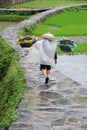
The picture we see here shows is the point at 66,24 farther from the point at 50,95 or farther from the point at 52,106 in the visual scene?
the point at 52,106

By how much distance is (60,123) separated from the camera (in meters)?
6.10

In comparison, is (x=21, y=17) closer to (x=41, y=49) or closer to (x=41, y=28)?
(x=41, y=28)

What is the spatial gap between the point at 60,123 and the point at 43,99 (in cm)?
130

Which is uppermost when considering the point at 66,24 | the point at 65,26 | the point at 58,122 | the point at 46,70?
the point at 58,122

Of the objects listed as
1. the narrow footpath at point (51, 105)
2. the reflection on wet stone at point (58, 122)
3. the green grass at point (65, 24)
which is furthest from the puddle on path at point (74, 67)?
the green grass at point (65, 24)

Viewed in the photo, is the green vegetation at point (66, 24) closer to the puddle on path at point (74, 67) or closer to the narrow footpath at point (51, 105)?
the puddle on path at point (74, 67)

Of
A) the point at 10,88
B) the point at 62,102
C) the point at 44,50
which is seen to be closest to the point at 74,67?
the point at 44,50

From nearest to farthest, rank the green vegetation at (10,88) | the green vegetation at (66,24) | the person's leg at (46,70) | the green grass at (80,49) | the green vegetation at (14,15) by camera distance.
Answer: the green vegetation at (10,88)
the person's leg at (46,70)
the green grass at (80,49)
the green vegetation at (66,24)
the green vegetation at (14,15)

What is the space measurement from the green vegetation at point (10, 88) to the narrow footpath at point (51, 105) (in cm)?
10

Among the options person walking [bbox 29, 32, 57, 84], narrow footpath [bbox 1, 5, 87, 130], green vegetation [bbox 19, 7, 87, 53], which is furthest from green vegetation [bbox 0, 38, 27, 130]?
green vegetation [bbox 19, 7, 87, 53]

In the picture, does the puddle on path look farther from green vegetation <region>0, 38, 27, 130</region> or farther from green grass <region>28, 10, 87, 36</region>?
green grass <region>28, 10, 87, 36</region>

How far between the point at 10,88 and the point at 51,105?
1.14 meters

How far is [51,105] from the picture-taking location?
701cm

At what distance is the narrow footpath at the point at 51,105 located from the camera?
603cm
